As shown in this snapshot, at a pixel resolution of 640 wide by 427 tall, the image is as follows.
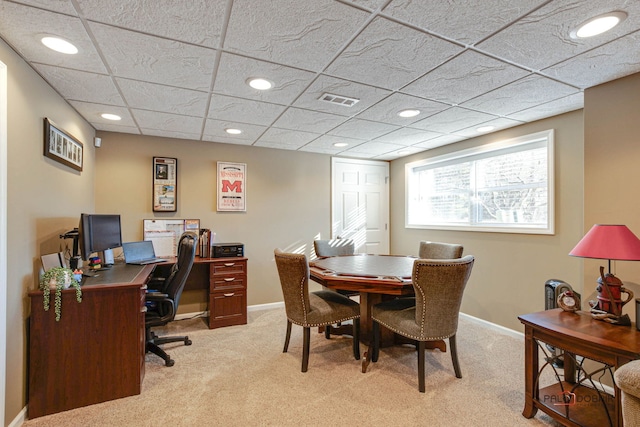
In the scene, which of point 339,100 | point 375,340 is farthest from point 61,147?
point 375,340

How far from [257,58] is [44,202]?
1876 millimetres

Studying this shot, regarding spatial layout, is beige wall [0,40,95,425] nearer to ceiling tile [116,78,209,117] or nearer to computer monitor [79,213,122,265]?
computer monitor [79,213,122,265]

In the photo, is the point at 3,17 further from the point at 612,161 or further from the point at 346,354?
the point at 612,161

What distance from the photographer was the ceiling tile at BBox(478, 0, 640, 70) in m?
1.43

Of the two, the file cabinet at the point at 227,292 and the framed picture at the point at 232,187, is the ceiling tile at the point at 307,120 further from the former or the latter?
the file cabinet at the point at 227,292

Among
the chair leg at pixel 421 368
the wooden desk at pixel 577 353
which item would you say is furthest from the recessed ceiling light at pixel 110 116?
the wooden desk at pixel 577 353

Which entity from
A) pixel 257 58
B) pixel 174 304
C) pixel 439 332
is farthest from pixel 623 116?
pixel 174 304

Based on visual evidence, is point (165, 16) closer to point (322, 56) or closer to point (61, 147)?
point (322, 56)

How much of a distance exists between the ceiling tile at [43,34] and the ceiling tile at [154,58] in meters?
0.08

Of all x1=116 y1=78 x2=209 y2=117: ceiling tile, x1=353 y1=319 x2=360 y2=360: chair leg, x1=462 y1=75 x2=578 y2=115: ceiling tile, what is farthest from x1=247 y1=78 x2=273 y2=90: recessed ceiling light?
x1=353 y1=319 x2=360 y2=360: chair leg

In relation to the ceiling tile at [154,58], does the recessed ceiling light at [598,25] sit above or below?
above

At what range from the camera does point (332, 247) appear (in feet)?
13.5

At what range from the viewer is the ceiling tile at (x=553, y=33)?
143 cm

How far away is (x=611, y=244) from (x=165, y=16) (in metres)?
2.77
